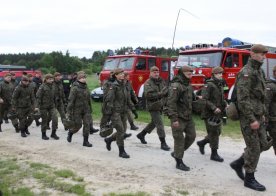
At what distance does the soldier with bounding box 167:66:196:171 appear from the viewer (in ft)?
22.6

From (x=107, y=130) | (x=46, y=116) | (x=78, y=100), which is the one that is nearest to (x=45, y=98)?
(x=46, y=116)

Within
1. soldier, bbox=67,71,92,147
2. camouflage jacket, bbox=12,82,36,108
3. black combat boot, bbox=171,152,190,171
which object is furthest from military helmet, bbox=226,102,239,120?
camouflage jacket, bbox=12,82,36,108

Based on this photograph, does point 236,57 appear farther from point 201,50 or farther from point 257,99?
point 257,99

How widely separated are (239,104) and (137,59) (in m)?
10.9

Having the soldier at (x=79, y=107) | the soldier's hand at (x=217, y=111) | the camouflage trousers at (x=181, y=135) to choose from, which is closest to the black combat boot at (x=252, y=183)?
the camouflage trousers at (x=181, y=135)

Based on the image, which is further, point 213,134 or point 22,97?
point 22,97

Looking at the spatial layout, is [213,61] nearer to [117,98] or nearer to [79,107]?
[79,107]

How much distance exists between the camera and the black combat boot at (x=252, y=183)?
5729 mm

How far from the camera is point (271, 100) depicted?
6.47 meters

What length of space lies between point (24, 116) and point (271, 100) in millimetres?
6921

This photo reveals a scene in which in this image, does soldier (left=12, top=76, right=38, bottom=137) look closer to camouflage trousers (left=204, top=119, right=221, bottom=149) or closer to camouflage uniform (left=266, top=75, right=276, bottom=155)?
camouflage trousers (left=204, top=119, right=221, bottom=149)

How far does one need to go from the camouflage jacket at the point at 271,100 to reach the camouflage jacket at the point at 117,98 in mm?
2939

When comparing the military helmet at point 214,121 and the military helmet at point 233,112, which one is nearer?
the military helmet at point 233,112

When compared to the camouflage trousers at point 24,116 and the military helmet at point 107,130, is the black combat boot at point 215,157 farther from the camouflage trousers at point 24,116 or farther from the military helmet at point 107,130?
the camouflage trousers at point 24,116
